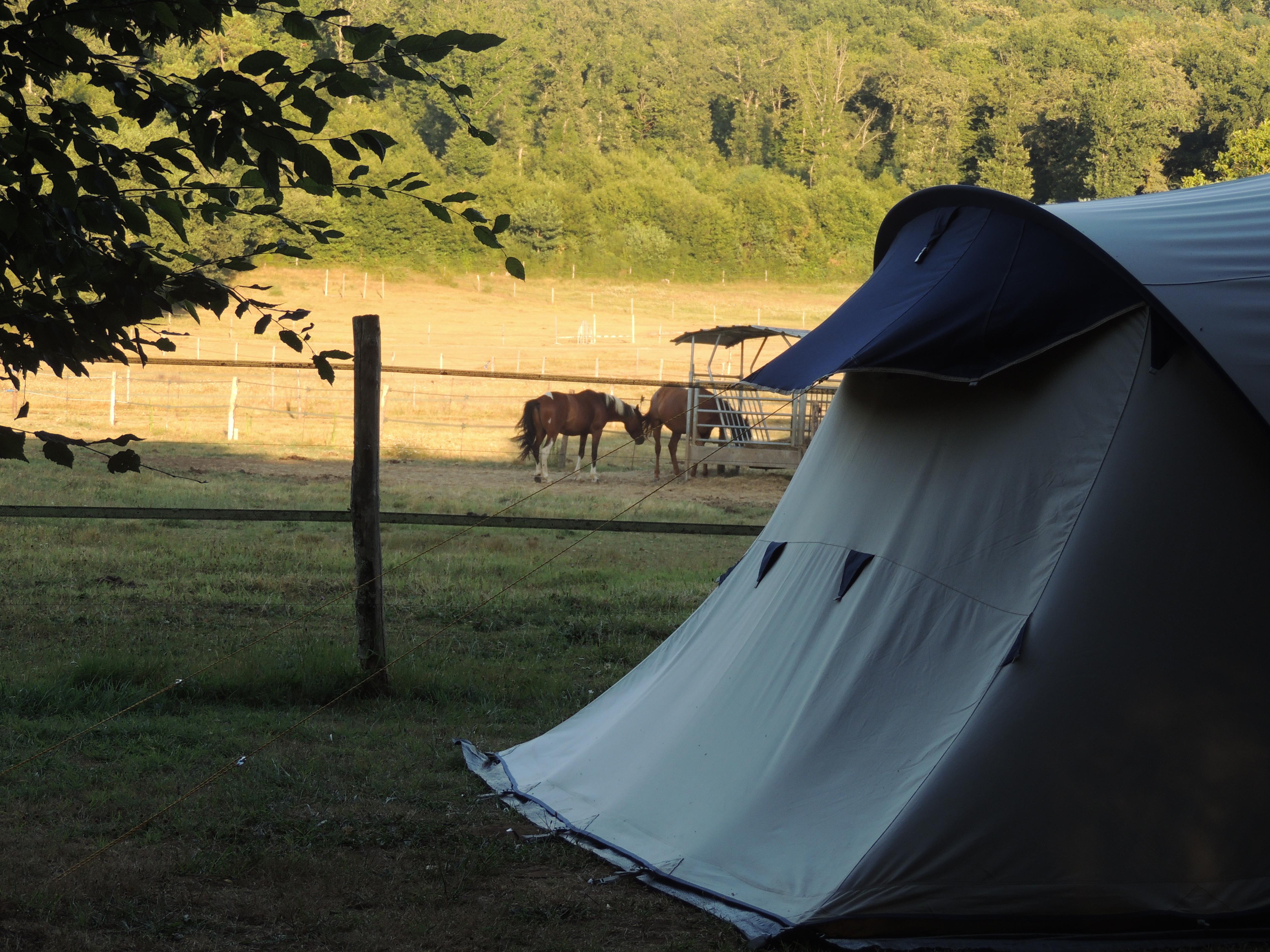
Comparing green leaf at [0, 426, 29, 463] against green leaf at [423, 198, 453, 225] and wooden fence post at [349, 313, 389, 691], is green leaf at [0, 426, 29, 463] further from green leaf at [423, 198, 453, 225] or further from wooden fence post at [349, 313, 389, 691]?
wooden fence post at [349, 313, 389, 691]

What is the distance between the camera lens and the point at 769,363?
3.54m

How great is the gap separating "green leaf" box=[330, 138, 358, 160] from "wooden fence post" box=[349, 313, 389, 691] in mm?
2694

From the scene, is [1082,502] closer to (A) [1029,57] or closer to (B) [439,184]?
(B) [439,184]

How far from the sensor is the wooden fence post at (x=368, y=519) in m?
5.15

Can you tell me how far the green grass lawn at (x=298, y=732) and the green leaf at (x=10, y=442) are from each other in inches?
48.9

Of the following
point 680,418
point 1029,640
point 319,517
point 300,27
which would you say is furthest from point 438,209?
point 680,418

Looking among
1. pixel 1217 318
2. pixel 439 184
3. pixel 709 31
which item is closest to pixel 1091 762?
pixel 1217 318

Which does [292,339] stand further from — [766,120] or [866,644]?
[766,120]

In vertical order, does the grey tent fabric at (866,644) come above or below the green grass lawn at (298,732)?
above

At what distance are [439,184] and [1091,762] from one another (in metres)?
56.3

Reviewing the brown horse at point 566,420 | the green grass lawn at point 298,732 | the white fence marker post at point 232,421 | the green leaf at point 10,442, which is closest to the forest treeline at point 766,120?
the white fence marker post at point 232,421

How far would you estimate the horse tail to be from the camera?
1506 centimetres

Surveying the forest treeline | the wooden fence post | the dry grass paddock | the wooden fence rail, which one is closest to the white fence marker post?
the dry grass paddock

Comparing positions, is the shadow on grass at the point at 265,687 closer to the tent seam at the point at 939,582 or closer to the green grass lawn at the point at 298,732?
the green grass lawn at the point at 298,732
